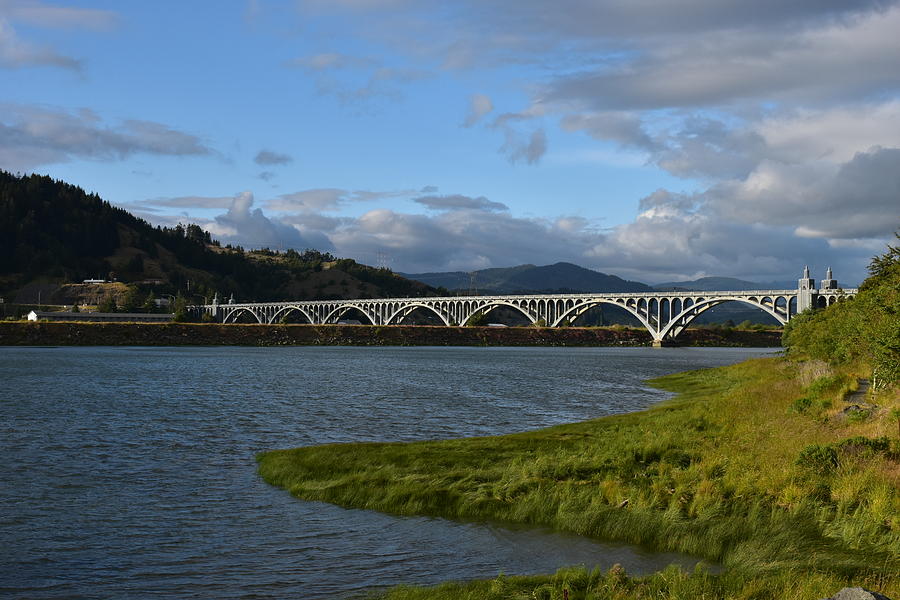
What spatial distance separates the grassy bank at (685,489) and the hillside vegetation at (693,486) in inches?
1.5

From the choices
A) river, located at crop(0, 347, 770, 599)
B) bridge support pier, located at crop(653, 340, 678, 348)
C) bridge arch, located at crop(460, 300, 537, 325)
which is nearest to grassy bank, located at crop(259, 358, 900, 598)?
river, located at crop(0, 347, 770, 599)

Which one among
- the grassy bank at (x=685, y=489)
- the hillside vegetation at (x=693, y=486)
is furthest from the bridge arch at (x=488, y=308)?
the grassy bank at (x=685, y=489)

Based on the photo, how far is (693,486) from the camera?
1759cm

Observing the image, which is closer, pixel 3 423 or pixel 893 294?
pixel 893 294

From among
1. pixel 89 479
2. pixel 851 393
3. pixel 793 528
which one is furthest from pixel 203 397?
pixel 793 528

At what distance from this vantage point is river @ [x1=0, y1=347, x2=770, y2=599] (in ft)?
45.7

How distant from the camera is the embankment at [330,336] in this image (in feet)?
427

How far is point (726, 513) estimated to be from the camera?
52.4 ft

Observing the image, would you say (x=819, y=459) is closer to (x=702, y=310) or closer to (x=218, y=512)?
(x=218, y=512)

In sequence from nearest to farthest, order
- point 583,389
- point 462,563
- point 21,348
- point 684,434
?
point 462,563 < point 684,434 < point 583,389 < point 21,348

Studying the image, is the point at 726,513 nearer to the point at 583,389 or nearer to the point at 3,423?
the point at 3,423

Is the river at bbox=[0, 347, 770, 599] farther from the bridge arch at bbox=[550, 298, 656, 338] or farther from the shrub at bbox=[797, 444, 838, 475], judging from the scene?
the bridge arch at bbox=[550, 298, 656, 338]

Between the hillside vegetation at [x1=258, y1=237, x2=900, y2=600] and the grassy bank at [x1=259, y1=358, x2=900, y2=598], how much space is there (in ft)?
0.13

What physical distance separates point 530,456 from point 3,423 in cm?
2314
